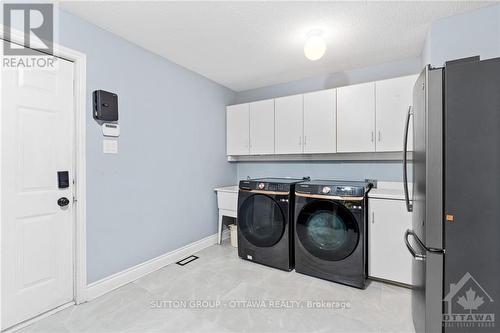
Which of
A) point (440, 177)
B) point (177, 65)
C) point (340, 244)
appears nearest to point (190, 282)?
point (340, 244)

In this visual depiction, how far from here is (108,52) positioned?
226 cm

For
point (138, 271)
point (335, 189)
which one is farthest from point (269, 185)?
point (138, 271)

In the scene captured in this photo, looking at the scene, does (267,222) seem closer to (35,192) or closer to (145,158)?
(145,158)

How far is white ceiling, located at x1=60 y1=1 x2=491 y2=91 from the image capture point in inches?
74.4

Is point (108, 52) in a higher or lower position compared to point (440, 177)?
higher

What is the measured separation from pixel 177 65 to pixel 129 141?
3.81 ft

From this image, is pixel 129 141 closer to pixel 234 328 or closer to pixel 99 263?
pixel 99 263

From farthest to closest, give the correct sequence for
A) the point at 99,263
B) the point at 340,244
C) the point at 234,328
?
1. the point at 340,244
2. the point at 99,263
3. the point at 234,328

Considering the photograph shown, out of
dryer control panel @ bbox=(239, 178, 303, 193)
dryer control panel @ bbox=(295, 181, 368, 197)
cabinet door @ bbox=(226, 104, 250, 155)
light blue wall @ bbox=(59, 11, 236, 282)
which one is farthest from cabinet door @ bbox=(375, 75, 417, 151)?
light blue wall @ bbox=(59, 11, 236, 282)

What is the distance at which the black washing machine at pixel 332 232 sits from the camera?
7.55 ft

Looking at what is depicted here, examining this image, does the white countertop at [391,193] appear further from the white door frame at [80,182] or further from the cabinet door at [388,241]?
the white door frame at [80,182]

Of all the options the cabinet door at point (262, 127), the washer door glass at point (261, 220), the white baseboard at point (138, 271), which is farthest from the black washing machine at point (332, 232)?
the white baseboard at point (138, 271)

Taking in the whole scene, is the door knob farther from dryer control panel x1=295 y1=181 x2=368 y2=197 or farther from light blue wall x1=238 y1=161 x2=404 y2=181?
Answer: light blue wall x1=238 y1=161 x2=404 y2=181

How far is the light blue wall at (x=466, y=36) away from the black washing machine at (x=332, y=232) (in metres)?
1.33
